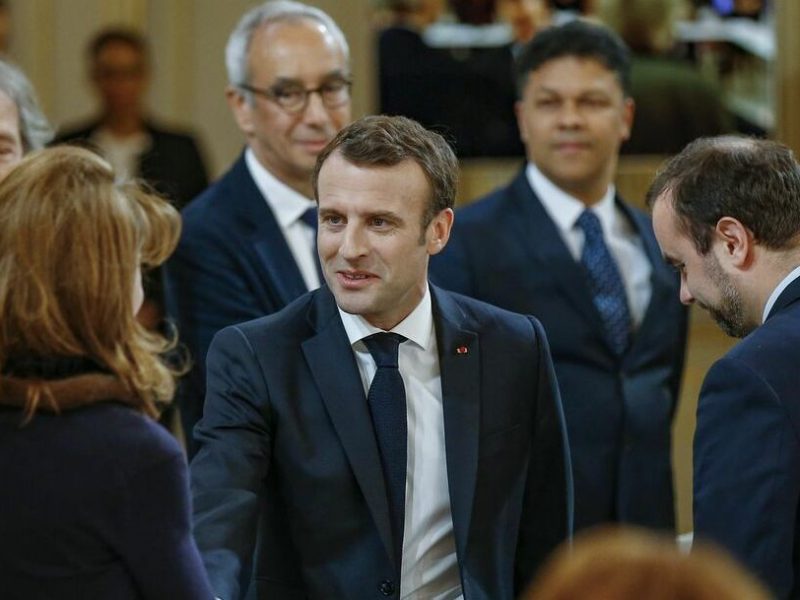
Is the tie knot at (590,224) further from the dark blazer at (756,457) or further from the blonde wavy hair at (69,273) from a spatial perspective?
the blonde wavy hair at (69,273)

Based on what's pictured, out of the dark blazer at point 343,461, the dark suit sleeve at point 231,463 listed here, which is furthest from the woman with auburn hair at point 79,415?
the dark blazer at point 343,461

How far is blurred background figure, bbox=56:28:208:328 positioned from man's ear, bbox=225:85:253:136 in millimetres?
1100

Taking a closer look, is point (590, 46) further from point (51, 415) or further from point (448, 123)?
point (51, 415)

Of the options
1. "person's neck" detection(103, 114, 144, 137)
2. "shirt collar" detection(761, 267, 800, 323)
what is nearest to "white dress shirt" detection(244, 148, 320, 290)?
"shirt collar" detection(761, 267, 800, 323)

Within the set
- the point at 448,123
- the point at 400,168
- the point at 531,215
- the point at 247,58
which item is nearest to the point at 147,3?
the point at 448,123

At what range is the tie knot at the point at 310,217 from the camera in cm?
381

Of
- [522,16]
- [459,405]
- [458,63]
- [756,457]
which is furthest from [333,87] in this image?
[522,16]

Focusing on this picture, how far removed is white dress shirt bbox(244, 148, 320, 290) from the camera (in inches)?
147

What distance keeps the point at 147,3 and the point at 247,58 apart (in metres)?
2.22

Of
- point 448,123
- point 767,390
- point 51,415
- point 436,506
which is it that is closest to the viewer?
point 51,415

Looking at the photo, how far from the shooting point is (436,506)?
2.79 metres

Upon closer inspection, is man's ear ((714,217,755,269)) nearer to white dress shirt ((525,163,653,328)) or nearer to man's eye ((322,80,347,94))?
white dress shirt ((525,163,653,328))

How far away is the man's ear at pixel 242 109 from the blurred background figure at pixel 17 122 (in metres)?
0.47

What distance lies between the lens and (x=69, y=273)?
7.31 ft
